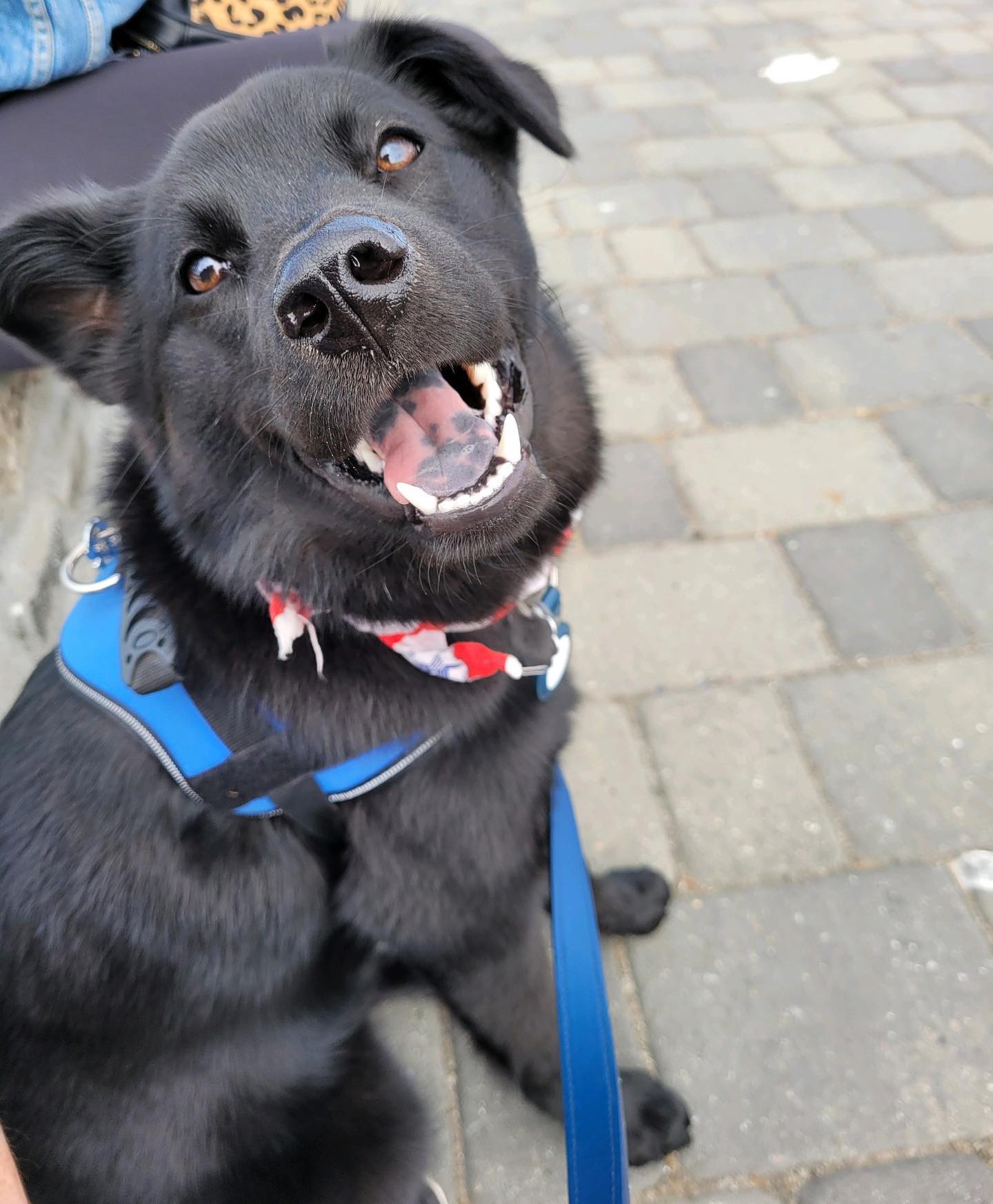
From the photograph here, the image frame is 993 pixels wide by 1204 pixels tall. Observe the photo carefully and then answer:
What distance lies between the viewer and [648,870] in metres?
1.82

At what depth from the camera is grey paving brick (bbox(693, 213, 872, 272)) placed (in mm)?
3523

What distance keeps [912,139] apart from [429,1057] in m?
4.66

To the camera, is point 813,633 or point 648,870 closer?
point 648,870

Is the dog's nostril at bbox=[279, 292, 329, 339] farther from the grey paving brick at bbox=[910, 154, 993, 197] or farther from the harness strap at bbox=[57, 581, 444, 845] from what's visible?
the grey paving brick at bbox=[910, 154, 993, 197]

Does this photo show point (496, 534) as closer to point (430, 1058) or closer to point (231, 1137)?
point (231, 1137)

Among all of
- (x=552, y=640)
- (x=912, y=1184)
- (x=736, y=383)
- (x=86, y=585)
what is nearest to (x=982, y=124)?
(x=736, y=383)

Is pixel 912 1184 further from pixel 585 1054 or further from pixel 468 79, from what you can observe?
pixel 468 79

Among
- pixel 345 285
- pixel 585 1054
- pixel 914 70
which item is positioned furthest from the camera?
pixel 914 70

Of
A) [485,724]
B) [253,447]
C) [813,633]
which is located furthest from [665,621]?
[253,447]

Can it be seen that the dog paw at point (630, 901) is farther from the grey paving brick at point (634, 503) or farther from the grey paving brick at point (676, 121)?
the grey paving brick at point (676, 121)

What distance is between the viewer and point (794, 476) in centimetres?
267

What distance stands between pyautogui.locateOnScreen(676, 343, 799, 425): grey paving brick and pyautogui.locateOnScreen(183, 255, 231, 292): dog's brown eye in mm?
1981

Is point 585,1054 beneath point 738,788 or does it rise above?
above

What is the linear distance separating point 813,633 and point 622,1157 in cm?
148
